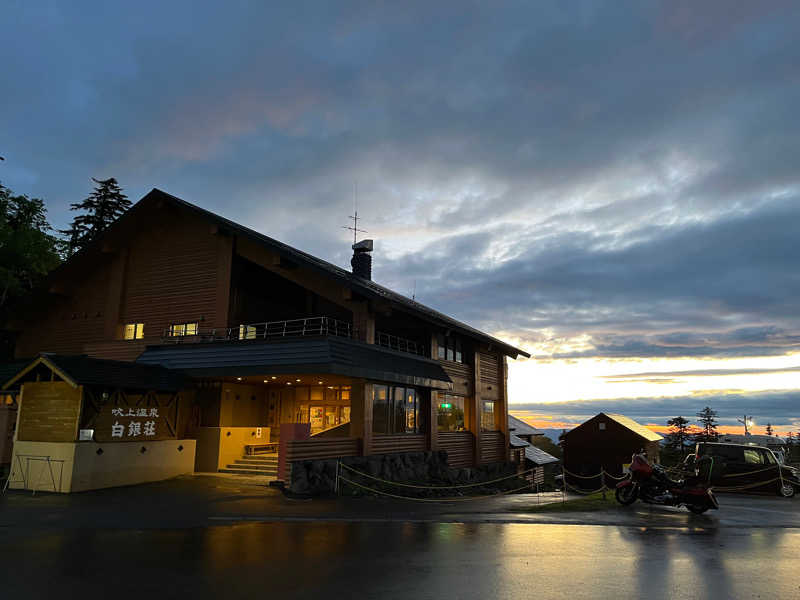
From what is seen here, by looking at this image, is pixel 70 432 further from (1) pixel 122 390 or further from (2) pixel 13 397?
(2) pixel 13 397

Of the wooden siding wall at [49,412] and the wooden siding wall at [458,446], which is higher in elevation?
the wooden siding wall at [49,412]

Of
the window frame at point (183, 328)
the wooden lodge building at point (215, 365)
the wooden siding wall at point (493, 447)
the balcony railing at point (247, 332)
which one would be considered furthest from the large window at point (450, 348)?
the window frame at point (183, 328)

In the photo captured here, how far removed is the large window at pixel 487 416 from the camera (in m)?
34.2

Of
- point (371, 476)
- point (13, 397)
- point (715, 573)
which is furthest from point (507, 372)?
point (715, 573)

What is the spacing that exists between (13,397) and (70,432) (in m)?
7.98

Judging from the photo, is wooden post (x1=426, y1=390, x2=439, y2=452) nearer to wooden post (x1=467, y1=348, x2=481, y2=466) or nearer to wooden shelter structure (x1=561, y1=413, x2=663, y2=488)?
wooden post (x1=467, y1=348, x2=481, y2=466)

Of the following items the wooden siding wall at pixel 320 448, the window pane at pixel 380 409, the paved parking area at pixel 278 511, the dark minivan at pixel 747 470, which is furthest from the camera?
the window pane at pixel 380 409

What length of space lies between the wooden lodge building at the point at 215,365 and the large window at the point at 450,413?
129 millimetres

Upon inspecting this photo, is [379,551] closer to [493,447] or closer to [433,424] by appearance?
[433,424]

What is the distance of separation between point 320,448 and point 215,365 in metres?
5.24

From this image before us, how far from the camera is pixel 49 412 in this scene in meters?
19.0

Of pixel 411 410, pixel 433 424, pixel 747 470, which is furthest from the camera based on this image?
pixel 433 424

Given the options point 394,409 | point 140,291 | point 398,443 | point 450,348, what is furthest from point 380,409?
point 140,291

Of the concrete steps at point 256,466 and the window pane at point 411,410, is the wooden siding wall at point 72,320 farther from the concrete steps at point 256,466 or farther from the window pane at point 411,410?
the window pane at point 411,410
